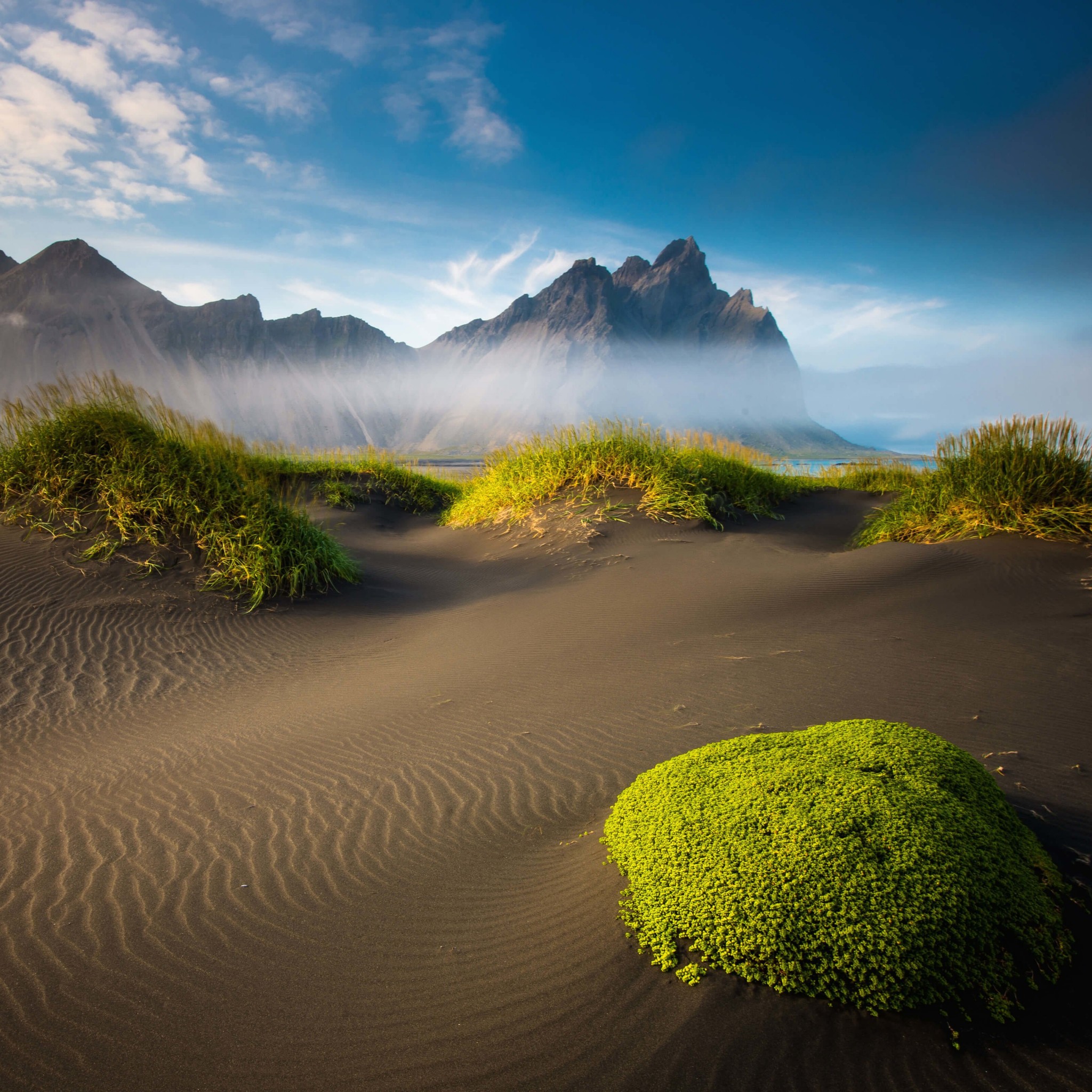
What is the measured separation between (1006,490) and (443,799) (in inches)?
290

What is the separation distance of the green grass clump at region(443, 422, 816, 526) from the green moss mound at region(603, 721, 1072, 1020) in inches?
279

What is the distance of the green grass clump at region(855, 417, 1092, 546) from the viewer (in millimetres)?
6488

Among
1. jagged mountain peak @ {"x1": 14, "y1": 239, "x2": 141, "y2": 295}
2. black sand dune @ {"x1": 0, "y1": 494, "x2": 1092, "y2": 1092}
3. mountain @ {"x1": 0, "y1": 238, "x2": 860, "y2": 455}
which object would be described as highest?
jagged mountain peak @ {"x1": 14, "y1": 239, "x2": 141, "y2": 295}

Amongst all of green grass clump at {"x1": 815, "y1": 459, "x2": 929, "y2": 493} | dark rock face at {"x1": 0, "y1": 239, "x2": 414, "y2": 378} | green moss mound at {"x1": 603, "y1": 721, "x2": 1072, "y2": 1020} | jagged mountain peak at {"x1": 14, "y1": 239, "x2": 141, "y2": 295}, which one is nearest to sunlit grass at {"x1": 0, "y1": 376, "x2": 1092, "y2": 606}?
green moss mound at {"x1": 603, "y1": 721, "x2": 1072, "y2": 1020}

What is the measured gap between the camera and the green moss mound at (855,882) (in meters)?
1.62

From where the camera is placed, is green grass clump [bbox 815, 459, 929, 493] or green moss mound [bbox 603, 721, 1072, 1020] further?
green grass clump [bbox 815, 459, 929, 493]

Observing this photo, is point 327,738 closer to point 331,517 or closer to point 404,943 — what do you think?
point 404,943

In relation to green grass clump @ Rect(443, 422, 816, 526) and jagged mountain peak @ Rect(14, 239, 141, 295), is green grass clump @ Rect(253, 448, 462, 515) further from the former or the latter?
jagged mountain peak @ Rect(14, 239, 141, 295)

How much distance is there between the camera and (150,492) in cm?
718

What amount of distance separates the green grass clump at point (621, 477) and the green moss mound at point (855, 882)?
709cm

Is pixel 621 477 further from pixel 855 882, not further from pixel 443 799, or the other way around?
pixel 855 882

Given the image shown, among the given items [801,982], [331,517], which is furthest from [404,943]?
[331,517]

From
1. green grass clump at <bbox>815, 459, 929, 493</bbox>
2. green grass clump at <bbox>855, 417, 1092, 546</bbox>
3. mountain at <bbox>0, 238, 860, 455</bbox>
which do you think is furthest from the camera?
mountain at <bbox>0, 238, 860, 455</bbox>

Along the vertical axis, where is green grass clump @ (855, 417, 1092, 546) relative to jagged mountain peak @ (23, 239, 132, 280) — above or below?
below
